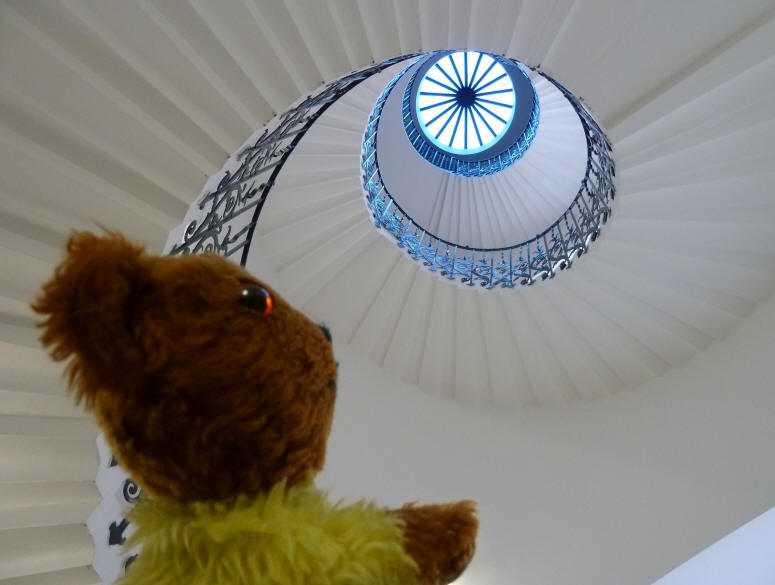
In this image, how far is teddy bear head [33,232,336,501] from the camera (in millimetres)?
724

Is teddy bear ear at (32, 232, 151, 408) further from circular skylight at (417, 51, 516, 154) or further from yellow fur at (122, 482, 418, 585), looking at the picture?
circular skylight at (417, 51, 516, 154)

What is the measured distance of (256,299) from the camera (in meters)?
0.88

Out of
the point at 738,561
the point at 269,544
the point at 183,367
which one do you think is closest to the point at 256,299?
the point at 183,367

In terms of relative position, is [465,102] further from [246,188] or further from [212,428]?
[212,428]

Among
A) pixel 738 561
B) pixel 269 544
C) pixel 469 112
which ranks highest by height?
pixel 469 112

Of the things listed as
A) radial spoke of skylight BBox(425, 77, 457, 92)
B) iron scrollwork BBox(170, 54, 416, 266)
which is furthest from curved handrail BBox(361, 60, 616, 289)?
radial spoke of skylight BBox(425, 77, 457, 92)

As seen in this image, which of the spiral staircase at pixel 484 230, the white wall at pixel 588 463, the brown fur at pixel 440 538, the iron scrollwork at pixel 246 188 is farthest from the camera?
the white wall at pixel 588 463

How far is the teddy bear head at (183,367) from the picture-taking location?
724 millimetres

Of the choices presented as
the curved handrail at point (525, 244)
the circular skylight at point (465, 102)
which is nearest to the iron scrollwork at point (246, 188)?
the curved handrail at point (525, 244)

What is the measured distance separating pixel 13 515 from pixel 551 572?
427cm

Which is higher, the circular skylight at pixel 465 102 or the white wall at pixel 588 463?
the circular skylight at pixel 465 102

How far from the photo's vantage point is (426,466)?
5.27 meters

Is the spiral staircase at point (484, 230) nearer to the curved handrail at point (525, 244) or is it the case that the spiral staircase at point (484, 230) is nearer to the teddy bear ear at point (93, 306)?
the curved handrail at point (525, 244)

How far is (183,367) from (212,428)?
11 centimetres
